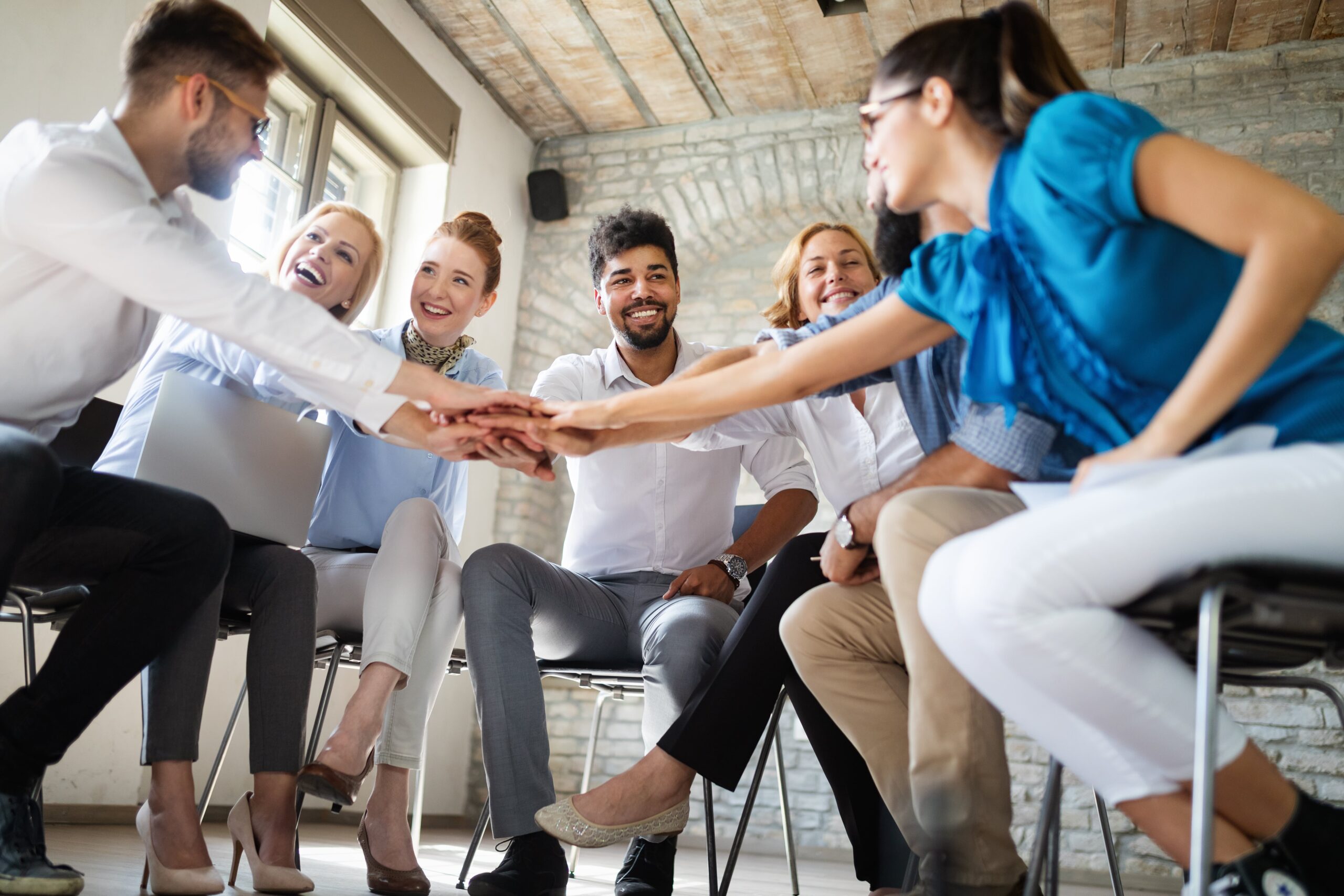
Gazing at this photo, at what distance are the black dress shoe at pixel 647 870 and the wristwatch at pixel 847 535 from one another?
650mm

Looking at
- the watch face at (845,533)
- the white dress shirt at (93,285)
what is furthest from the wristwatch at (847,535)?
the white dress shirt at (93,285)

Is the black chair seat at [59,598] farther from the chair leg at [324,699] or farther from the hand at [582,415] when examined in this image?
the hand at [582,415]

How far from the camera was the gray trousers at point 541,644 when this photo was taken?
5.87 feet

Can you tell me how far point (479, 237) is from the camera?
2.78 metres

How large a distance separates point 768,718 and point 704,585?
387mm

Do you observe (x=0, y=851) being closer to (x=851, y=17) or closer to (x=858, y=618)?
(x=858, y=618)

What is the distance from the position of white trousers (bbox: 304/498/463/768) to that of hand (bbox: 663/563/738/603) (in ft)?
1.47

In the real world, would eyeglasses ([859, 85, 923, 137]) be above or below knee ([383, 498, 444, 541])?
above

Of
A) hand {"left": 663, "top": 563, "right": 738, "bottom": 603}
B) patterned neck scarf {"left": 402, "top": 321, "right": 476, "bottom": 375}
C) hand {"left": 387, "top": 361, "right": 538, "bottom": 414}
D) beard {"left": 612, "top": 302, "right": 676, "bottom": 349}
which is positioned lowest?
hand {"left": 663, "top": 563, "right": 738, "bottom": 603}

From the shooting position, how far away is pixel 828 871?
12.3 feet

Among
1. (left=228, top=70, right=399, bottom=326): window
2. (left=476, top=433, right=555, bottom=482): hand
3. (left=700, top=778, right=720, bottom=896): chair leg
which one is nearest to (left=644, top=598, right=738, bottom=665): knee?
(left=700, top=778, right=720, bottom=896): chair leg

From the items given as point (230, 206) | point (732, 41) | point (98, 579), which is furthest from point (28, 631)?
point (732, 41)

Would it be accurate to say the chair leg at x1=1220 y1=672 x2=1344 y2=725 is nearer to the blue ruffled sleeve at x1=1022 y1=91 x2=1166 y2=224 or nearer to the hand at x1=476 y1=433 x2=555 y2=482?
the blue ruffled sleeve at x1=1022 y1=91 x2=1166 y2=224

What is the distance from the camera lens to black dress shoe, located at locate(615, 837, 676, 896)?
6.01ft
